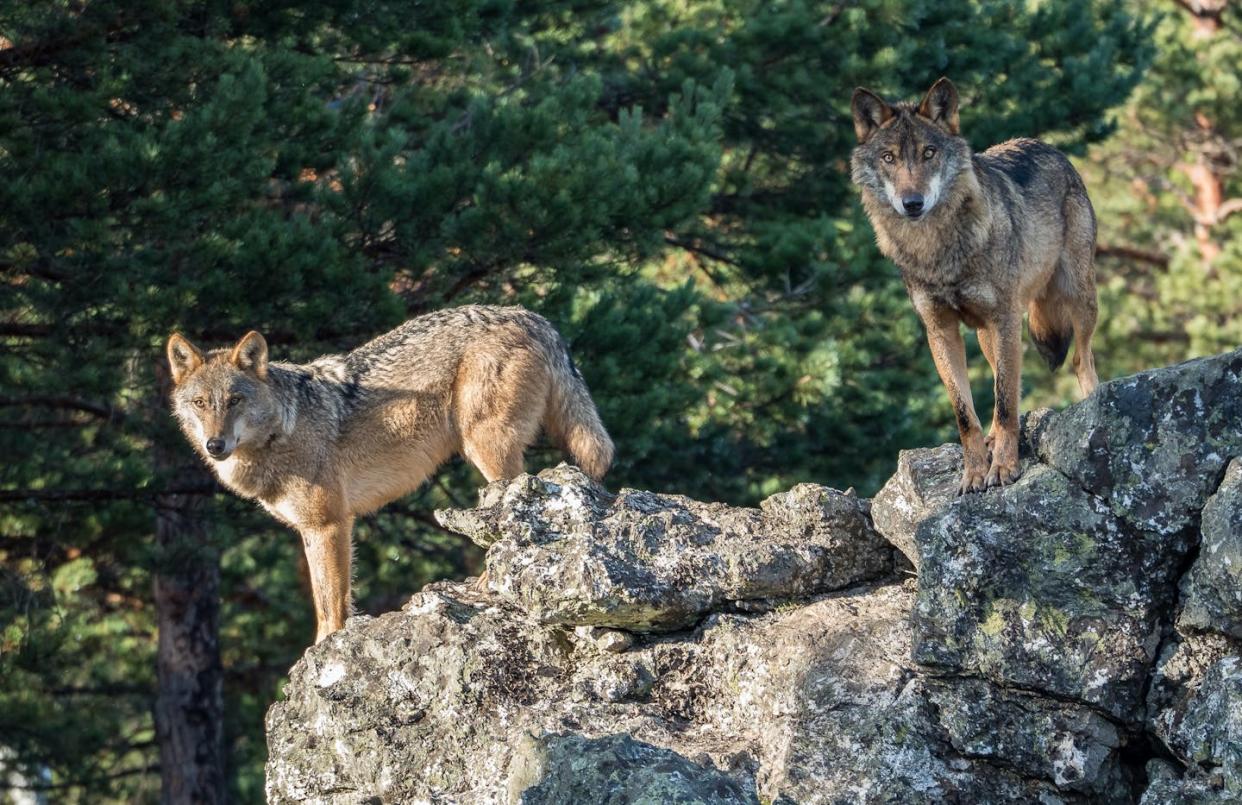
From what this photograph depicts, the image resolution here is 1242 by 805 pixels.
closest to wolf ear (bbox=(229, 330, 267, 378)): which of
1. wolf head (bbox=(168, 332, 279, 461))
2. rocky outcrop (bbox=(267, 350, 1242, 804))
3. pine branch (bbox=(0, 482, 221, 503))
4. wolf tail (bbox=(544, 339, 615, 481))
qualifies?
wolf head (bbox=(168, 332, 279, 461))

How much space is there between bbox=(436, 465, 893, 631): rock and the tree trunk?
8.14 metres

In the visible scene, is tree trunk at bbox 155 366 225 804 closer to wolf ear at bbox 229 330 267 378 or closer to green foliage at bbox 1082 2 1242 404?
wolf ear at bbox 229 330 267 378

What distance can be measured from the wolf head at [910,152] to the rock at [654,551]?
1409mm

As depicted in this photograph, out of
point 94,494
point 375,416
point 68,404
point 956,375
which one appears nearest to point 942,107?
point 956,375

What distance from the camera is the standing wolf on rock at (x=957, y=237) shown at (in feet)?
23.0

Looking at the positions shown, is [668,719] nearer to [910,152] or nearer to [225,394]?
[910,152]

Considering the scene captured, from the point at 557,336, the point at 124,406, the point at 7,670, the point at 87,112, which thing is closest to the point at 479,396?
the point at 557,336

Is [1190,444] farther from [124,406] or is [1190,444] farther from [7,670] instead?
[7,670]

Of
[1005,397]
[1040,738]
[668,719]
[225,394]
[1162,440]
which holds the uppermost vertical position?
[1162,440]

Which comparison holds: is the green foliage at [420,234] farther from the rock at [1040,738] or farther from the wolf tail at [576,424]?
the rock at [1040,738]

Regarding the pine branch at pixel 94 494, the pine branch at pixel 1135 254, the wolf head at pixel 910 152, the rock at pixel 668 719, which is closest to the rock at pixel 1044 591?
the rock at pixel 668 719

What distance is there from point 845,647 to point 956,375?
4.58 feet

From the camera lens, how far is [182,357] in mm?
9445

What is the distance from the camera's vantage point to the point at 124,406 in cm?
1308
